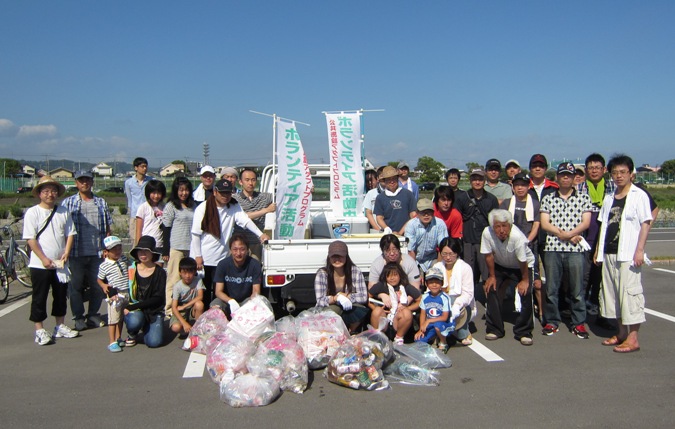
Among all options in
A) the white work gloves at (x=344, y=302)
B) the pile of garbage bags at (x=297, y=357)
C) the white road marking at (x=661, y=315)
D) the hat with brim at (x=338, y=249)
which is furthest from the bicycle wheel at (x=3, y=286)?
the white road marking at (x=661, y=315)

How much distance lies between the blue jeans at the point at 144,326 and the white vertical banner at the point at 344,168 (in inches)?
139

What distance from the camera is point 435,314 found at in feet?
18.6

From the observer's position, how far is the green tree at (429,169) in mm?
55531

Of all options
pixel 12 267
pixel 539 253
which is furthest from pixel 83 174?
pixel 539 253

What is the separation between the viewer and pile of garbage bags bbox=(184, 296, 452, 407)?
4.50 meters

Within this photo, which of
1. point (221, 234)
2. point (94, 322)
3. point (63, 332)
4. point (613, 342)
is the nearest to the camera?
point (613, 342)

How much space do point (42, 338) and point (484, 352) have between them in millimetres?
4854

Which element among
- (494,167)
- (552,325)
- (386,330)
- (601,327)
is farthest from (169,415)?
(494,167)

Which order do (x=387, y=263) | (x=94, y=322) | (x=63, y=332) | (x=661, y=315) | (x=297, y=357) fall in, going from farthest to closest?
1. (x=661, y=315)
2. (x=94, y=322)
3. (x=63, y=332)
4. (x=387, y=263)
5. (x=297, y=357)

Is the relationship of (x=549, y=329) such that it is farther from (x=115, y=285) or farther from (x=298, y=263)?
(x=115, y=285)

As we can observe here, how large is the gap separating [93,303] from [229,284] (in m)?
2.07

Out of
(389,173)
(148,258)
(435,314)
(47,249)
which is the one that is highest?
(389,173)

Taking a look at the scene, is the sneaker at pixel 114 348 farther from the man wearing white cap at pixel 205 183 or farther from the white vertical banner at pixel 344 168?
the white vertical banner at pixel 344 168

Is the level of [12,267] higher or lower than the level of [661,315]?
higher
